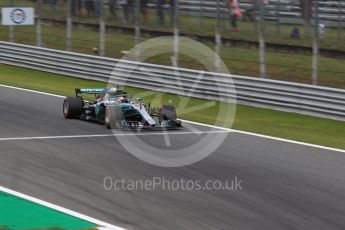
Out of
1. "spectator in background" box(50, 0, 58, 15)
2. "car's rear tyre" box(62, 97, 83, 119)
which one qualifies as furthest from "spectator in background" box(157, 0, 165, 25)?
"car's rear tyre" box(62, 97, 83, 119)

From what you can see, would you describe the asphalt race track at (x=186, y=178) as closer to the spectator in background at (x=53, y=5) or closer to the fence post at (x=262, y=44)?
the fence post at (x=262, y=44)

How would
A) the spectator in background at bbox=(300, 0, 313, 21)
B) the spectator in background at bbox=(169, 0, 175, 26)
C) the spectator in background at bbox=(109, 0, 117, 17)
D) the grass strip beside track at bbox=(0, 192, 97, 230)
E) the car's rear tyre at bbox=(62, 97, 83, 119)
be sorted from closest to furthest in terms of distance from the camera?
the grass strip beside track at bbox=(0, 192, 97, 230)
the car's rear tyre at bbox=(62, 97, 83, 119)
the spectator in background at bbox=(300, 0, 313, 21)
the spectator in background at bbox=(169, 0, 175, 26)
the spectator in background at bbox=(109, 0, 117, 17)

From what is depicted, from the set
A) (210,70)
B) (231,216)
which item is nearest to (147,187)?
(231,216)

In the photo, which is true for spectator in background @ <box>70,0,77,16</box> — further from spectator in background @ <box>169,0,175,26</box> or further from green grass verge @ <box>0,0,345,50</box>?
spectator in background @ <box>169,0,175,26</box>

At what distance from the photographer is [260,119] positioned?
15430 mm

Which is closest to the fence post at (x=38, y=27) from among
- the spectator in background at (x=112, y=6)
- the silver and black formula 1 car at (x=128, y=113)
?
the spectator in background at (x=112, y=6)

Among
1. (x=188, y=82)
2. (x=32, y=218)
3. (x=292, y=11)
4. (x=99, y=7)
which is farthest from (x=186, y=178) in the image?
(x=99, y=7)

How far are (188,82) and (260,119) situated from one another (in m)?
3.55

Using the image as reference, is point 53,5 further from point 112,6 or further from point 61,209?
point 61,209

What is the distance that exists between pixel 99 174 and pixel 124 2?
41.2 feet

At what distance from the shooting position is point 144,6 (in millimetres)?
20328

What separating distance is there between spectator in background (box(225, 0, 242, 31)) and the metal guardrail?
1999mm

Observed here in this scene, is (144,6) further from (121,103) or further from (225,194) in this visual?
(225,194)

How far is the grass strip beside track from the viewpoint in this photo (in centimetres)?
708
